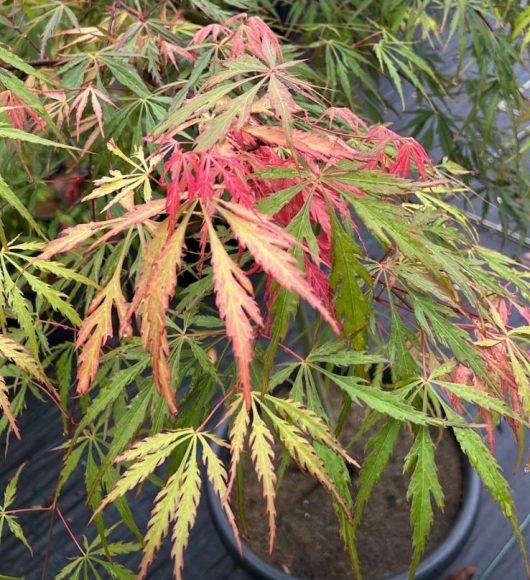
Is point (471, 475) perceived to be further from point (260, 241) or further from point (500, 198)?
point (260, 241)

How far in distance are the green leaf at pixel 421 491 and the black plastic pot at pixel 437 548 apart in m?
0.45

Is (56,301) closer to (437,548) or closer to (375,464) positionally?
(375,464)

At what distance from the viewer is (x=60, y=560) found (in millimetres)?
1128

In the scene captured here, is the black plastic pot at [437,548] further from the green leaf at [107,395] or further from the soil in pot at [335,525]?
the green leaf at [107,395]

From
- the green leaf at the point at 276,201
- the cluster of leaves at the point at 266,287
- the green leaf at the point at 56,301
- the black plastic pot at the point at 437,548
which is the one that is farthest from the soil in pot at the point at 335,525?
the green leaf at the point at 276,201

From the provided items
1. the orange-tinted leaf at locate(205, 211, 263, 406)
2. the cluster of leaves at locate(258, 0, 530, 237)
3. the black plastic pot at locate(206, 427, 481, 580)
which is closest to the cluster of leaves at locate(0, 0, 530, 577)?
the orange-tinted leaf at locate(205, 211, 263, 406)

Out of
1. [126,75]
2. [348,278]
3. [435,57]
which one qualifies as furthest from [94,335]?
[435,57]

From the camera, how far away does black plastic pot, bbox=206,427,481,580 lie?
0.95m

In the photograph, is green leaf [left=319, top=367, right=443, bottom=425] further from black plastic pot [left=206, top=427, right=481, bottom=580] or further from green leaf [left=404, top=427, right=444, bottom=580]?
black plastic pot [left=206, top=427, right=481, bottom=580]

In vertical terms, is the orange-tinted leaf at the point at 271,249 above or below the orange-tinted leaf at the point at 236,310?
above

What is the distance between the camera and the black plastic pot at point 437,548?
3.10 ft

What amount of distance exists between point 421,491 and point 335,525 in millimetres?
567

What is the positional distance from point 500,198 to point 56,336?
1.00 metres

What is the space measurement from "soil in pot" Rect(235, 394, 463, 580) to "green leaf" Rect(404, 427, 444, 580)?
19.1 inches
